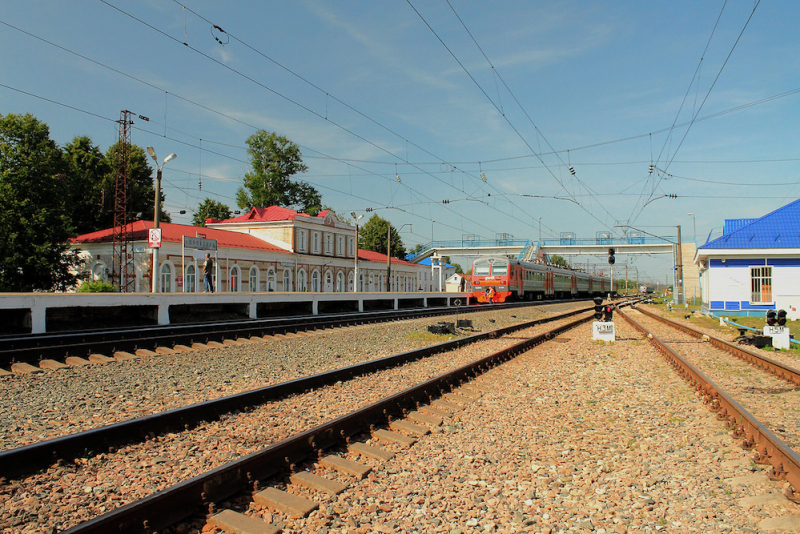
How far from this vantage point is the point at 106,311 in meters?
17.2

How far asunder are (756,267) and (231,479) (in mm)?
30657

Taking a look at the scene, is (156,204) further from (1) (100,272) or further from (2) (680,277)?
(2) (680,277)

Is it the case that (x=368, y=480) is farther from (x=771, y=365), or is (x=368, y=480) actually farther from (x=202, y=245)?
(x=202, y=245)

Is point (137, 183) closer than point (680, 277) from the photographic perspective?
No

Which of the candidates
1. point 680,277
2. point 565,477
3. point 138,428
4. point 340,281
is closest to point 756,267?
point 680,277

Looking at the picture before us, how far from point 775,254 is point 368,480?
2945 cm

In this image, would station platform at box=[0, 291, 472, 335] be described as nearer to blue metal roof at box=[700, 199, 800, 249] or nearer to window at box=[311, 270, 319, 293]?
blue metal roof at box=[700, 199, 800, 249]

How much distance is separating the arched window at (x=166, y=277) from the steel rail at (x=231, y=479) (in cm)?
3075

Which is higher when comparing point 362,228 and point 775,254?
point 362,228

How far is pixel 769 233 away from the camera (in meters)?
28.0

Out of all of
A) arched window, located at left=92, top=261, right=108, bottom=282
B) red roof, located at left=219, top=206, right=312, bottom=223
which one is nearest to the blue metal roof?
red roof, located at left=219, top=206, right=312, bottom=223

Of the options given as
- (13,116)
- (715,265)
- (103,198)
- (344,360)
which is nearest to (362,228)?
(103,198)

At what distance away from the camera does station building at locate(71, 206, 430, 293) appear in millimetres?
34500

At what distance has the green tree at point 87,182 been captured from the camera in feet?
157
